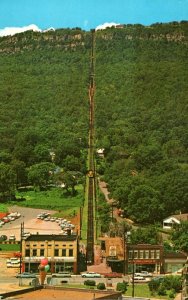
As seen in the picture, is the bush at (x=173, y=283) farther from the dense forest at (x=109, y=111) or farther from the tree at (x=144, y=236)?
the dense forest at (x=109, y=111)

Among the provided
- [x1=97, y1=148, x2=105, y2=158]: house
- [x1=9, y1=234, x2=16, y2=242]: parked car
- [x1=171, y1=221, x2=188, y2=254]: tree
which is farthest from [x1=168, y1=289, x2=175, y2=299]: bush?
[x1=97, y1=148, x2=105, y2=158]: house

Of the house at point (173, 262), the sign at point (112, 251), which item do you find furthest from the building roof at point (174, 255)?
the sign at point (112, 251)

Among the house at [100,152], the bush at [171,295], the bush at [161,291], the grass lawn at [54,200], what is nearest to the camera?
the bush at [171,295]

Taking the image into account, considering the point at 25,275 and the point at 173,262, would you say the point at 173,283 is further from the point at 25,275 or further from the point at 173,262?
the point at 25,275

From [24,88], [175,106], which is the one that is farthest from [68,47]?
[175,106]

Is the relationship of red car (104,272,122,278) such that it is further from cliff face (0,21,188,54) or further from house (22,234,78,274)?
cliff face (0,21,188,54)

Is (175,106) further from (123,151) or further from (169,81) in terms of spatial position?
(123,151)

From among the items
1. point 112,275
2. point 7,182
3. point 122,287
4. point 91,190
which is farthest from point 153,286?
point 7,182

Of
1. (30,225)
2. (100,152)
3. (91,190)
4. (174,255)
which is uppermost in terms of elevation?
(100,152)
